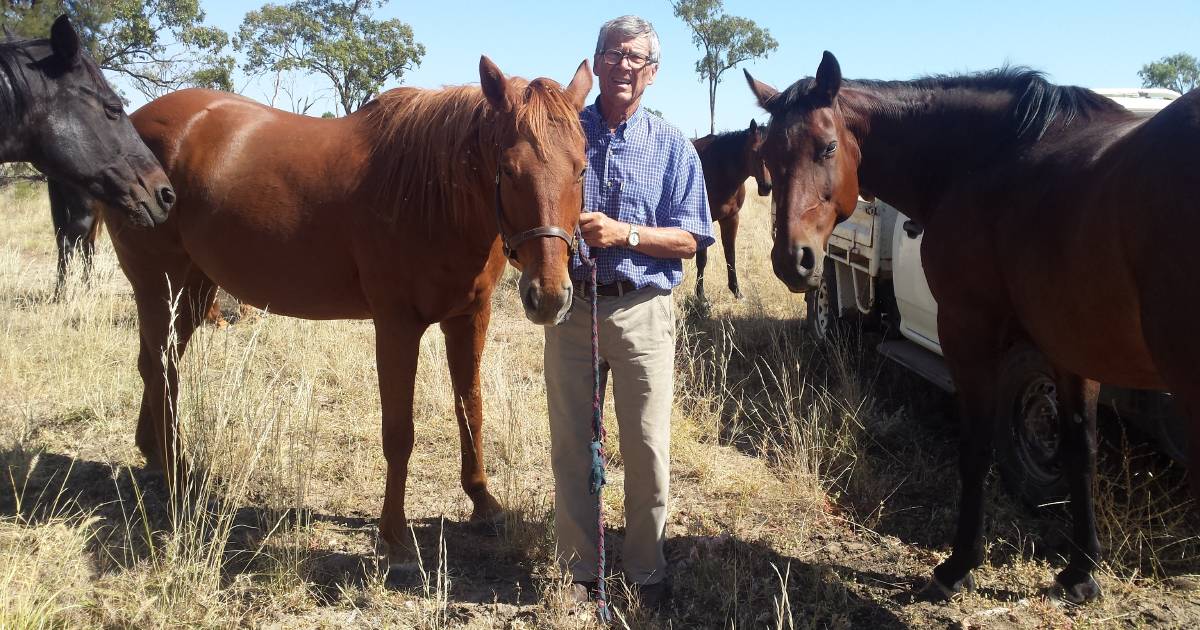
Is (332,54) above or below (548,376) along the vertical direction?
above

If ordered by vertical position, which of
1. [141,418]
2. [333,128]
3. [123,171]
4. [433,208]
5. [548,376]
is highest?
[333,128]

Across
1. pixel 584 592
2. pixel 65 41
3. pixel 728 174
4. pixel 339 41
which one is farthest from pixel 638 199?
pixel 339 41

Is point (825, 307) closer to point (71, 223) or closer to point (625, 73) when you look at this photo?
point (625, 73)

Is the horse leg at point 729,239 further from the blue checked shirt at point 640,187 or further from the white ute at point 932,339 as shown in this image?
the blue checked shirt at point 640,187

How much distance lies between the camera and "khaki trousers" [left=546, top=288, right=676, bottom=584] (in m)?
2.68

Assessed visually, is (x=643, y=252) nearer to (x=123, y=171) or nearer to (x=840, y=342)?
(x=123, y=171)

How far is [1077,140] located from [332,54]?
20.3m

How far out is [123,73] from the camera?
595 inches

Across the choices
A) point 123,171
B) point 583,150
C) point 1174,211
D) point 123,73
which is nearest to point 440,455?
point 123,171

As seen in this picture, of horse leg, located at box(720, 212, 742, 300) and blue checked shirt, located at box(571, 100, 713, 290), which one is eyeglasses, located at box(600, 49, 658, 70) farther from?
horse leg, located at box(720, 212, 742, 300)

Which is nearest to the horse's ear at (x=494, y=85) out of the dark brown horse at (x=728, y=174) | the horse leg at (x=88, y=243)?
the dark brown horse at (x=728, y=174)

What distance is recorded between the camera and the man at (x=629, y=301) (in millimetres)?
2539

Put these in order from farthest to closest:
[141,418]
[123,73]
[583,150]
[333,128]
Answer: [123,73] → [141,418] → [333,128] → [583,150]

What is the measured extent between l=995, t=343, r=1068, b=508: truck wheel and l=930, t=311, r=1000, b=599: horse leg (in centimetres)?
57
